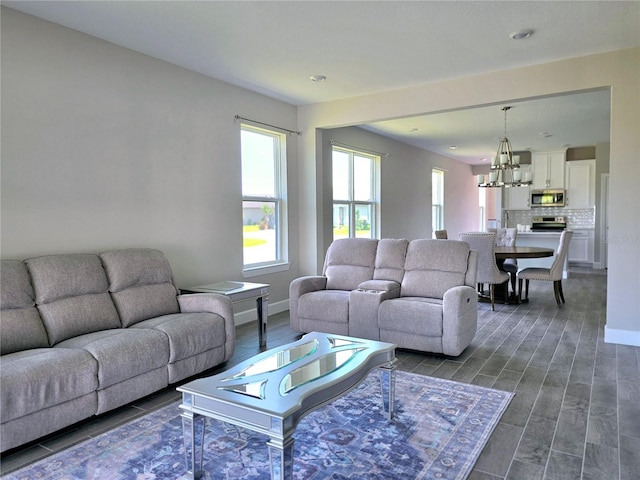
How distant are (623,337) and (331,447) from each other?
3.24 m

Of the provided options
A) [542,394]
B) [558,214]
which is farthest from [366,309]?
[558,214]

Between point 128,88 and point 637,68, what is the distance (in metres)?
4.42

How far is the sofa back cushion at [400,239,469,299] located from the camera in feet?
13.2

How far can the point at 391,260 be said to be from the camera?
4465mm

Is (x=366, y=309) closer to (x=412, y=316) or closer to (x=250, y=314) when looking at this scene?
(x=412, y=316)

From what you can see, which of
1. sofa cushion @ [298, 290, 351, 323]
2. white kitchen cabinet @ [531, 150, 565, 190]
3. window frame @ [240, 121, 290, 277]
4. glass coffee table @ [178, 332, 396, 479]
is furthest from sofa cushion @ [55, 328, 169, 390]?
white kitchen cabinet @ [531, 150, 565, 190]

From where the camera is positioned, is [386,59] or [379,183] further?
[379,183]

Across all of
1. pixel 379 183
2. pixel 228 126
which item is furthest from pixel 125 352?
pixel 379 183

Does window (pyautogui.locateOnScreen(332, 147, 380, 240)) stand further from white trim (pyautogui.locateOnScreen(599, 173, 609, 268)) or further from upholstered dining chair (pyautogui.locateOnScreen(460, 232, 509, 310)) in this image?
white trim (pyautogui.locateOnScreen(599, 173, 609, 268))

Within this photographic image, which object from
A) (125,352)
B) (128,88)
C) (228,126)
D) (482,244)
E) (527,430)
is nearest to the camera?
(527,430)

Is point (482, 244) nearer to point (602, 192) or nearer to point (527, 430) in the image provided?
point (527, 430)

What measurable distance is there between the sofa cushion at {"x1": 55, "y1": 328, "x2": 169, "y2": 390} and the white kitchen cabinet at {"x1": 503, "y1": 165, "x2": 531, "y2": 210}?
30.2 ft

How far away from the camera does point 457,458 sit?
85.0 inches

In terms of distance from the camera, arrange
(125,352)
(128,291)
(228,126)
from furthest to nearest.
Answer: (228,126)
(128,291)
(125,352)
